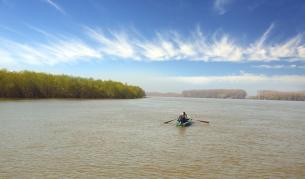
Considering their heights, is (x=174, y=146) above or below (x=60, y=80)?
below

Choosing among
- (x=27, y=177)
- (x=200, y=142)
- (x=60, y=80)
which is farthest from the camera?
(x=60, y=80)

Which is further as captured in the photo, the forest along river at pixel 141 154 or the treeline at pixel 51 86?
the treeline at pixel 51 86

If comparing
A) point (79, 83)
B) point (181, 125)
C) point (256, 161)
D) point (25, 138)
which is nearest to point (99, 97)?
point (79, 83)

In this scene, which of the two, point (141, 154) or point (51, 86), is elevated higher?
point (51, 86)

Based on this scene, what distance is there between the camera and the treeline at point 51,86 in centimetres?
7987

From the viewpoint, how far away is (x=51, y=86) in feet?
308

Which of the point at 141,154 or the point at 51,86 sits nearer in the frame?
the point at 141,154

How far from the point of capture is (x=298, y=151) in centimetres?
2145

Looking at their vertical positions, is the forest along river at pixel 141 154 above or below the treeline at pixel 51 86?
below

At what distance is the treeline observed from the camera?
79.9m

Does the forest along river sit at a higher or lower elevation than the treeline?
lower

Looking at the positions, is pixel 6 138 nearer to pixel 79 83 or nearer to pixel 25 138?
pixel 25 138

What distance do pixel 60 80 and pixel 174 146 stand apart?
84195 mm

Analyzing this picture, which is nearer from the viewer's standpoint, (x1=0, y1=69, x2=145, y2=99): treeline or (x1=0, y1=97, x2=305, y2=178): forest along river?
(x1=0, y1=97, x2=305, y2=178): forest along river
